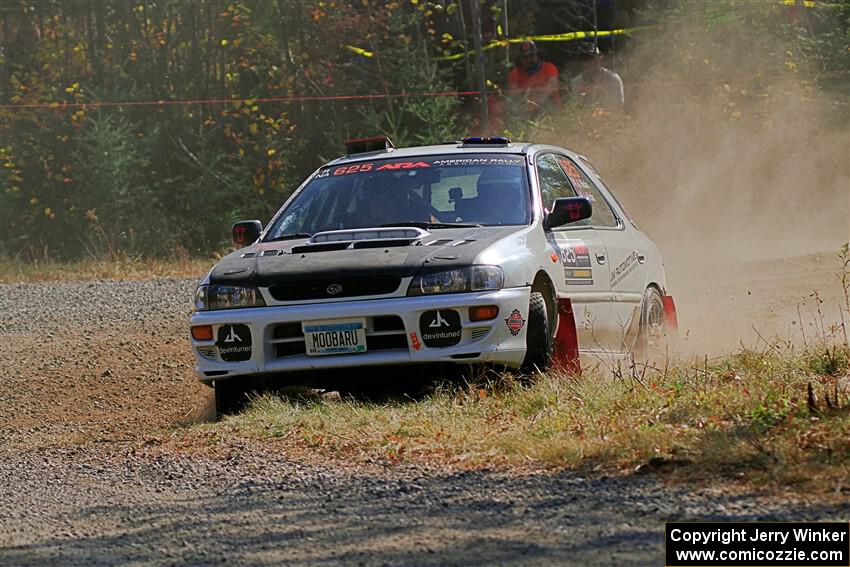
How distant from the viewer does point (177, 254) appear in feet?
71.0

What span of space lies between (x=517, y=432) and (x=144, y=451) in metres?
1.93

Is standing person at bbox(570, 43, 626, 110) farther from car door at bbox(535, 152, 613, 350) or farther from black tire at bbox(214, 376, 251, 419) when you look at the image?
black tire at bbox(214, 376, 251, 419)

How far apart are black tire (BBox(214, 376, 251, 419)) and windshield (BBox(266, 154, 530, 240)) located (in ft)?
3.74

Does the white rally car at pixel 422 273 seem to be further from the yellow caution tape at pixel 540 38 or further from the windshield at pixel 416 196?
the yellow caution tape at pixel 540 38

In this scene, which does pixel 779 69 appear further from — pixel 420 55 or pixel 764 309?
pixel 764 309

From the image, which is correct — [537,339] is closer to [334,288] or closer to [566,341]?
[566,341]

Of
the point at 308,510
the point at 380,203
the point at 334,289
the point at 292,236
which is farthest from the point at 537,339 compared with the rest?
the point at 308,510

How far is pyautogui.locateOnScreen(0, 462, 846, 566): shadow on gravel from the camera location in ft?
16.0

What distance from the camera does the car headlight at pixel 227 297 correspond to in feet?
26.3

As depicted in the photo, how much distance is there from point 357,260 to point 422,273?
1.25ft

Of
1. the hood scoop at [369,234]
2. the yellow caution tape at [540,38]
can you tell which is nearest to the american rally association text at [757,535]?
the hood scoop at [369,234]

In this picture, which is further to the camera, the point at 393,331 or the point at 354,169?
the point at 354,169

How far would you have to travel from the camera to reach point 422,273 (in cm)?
781

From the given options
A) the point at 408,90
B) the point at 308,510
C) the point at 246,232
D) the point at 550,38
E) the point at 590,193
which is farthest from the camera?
the point at 550,38
